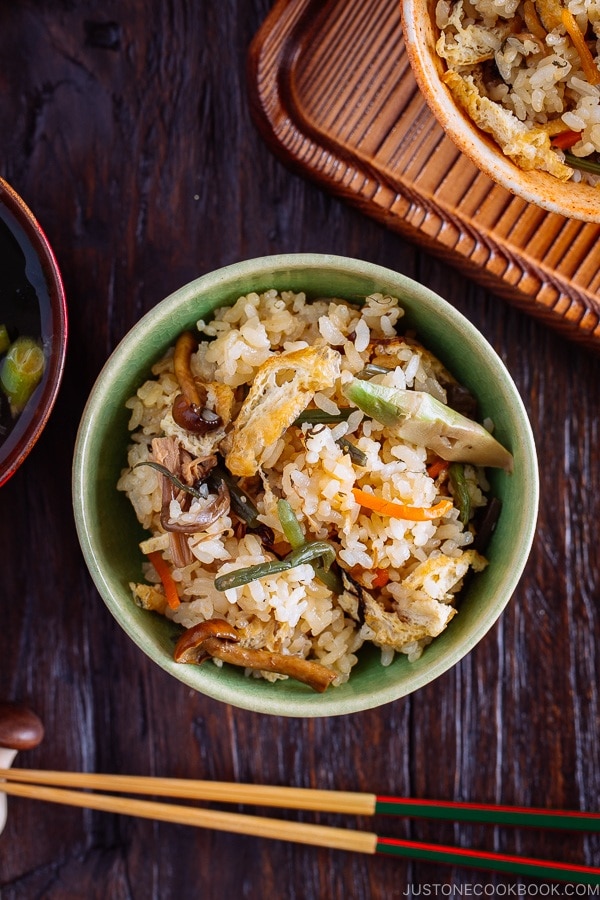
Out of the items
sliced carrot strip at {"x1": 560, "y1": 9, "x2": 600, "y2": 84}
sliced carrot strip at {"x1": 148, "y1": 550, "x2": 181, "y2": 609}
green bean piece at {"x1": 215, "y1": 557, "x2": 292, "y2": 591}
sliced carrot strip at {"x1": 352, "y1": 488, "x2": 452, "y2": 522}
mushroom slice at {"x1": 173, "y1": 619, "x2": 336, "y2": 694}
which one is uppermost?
sliced carrot strip at {"x1": 560, "y1": 9, "x2": 600, "y2": 84}

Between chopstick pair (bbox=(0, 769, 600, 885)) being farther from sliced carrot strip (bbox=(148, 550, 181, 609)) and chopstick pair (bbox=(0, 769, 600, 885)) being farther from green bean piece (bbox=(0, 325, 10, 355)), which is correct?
green bean piece (bbox=(0, 325, 10, 355))

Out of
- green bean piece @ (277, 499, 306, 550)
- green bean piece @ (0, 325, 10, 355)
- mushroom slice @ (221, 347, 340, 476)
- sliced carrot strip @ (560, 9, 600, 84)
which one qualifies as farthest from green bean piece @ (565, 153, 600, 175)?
green bean piece @ (0, 325, 10, 355)

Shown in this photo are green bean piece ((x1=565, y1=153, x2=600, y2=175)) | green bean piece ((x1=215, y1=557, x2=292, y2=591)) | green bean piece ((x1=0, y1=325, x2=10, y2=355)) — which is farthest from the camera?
green bean piece ((x1=0, y1=325, x2=10, y2=355))

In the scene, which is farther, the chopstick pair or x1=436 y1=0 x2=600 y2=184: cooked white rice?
the chopstick pair

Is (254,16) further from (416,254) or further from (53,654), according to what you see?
(53,654)

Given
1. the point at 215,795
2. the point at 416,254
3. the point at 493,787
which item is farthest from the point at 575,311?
the point at 215,795

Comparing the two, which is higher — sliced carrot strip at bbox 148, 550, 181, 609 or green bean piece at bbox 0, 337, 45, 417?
green bean piece at bbox 0, 337, 45, 417

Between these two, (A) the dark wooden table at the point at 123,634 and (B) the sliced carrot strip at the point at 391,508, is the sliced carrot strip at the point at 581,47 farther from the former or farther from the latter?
(B) the sliced carrot strip at the point at 391,508
